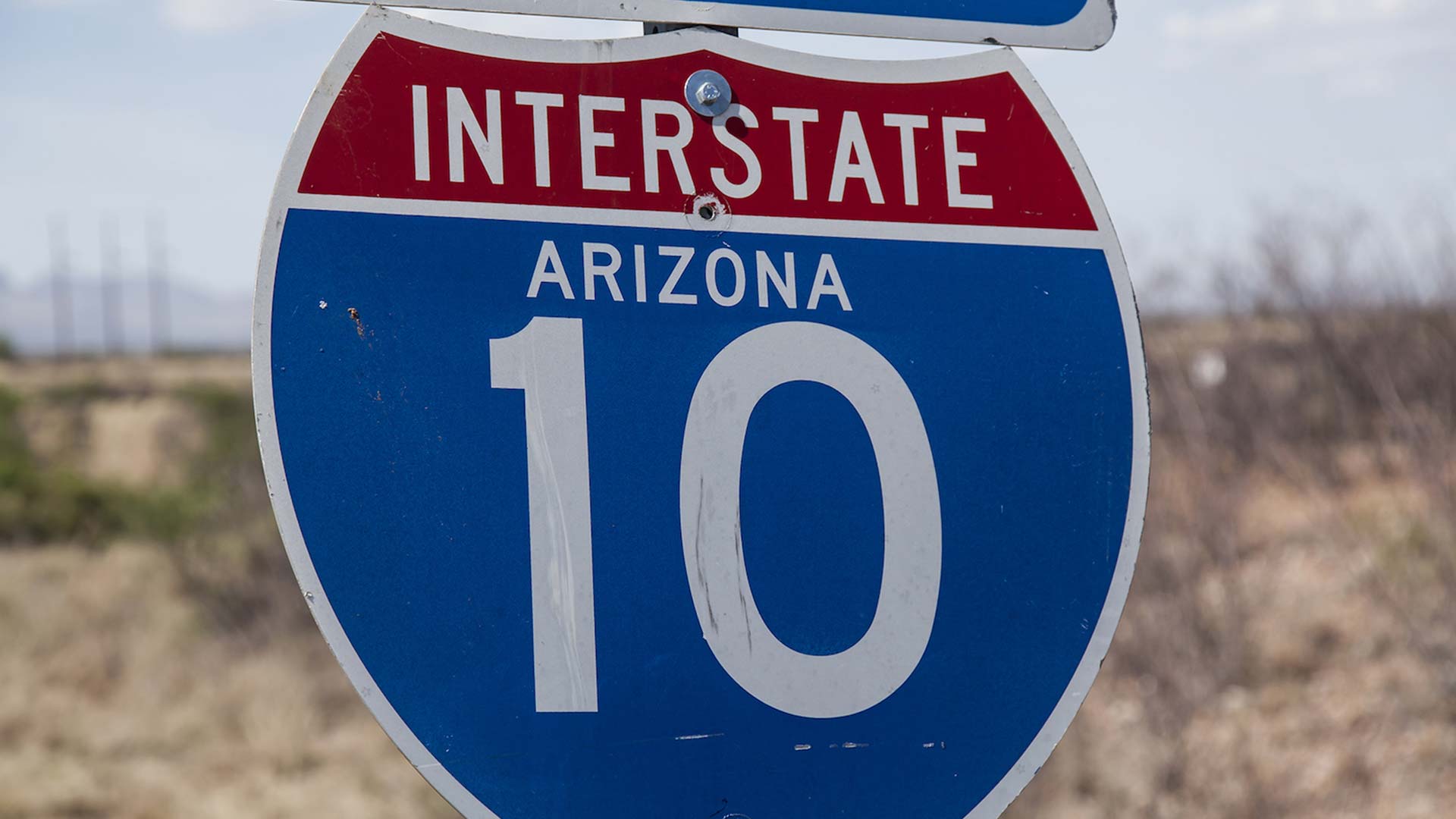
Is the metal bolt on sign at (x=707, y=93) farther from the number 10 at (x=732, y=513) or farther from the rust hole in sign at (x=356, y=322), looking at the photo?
the rust hole in sign at (x=356, y=322)

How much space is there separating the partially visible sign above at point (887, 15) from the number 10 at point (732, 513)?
0.87ft

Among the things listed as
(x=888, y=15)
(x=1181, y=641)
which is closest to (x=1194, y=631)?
(x=1181, y=641)

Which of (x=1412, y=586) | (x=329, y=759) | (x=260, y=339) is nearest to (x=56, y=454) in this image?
(x=329, y=759)

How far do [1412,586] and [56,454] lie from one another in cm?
1892

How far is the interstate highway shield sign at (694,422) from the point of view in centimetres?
101

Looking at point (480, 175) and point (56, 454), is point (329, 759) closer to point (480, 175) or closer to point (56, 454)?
point (480, 175)

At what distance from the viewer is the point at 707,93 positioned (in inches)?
44.2

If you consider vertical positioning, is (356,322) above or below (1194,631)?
above

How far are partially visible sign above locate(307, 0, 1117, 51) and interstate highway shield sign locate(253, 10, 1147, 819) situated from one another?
28 millimetres

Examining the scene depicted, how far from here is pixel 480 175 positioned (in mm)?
1075

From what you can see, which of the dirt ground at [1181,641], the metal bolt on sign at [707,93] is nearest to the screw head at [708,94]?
the metal bolt on sign at [707,93]

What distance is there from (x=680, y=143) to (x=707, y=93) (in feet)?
0.15

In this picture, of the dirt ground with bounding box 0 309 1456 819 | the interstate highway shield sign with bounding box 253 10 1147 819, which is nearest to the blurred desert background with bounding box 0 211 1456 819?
the dirt ground with bounding box 0 309 1456 819

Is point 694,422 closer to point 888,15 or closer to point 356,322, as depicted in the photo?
point 356,322
